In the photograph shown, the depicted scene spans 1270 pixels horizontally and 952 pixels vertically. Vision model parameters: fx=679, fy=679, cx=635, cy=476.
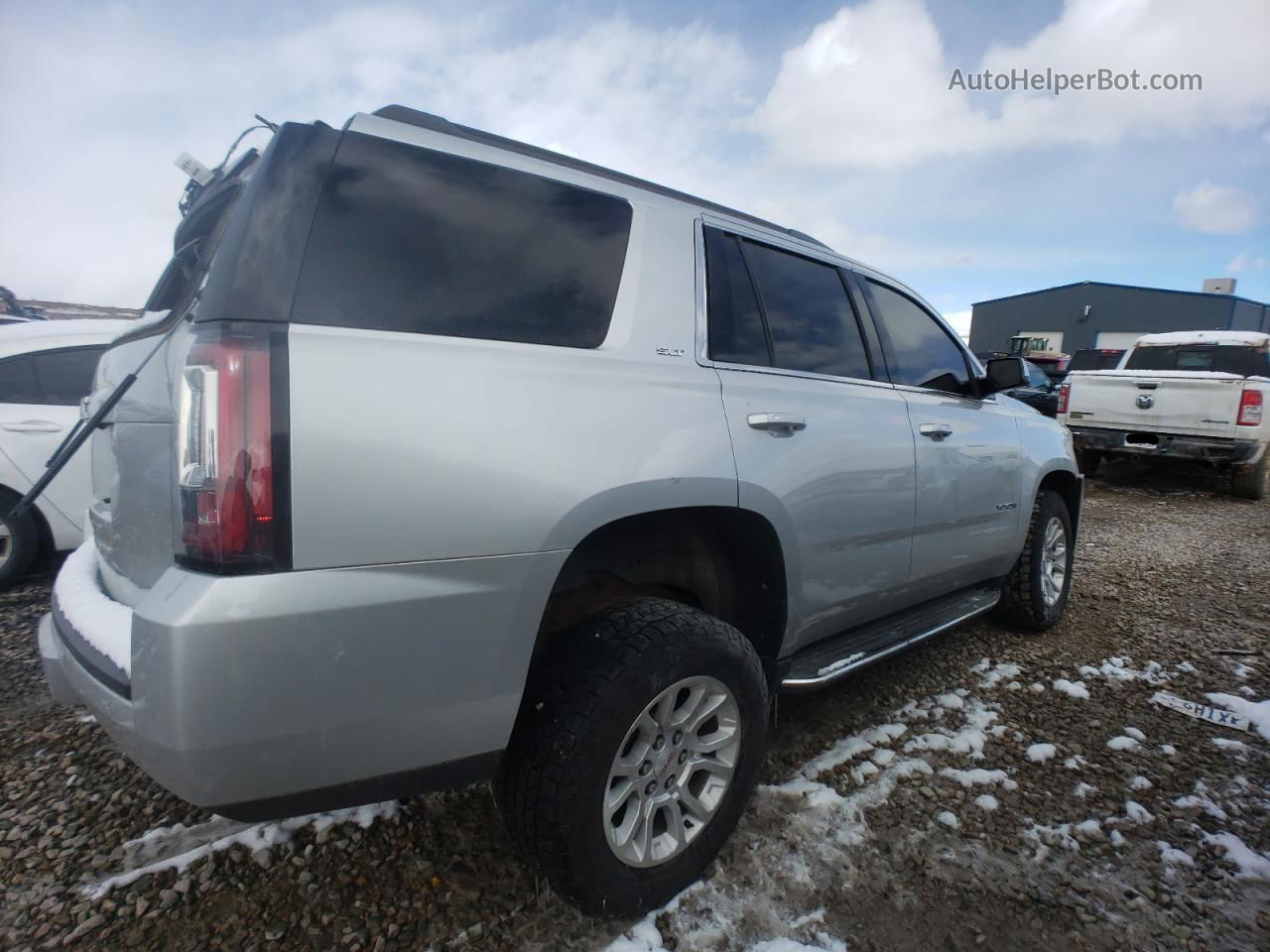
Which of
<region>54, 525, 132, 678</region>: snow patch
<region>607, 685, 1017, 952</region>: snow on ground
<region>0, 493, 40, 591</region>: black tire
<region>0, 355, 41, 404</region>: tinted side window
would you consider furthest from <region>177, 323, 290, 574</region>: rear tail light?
<region>0, 355, 41, 404</region>: tinted side window

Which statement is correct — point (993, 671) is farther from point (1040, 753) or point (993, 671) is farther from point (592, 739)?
point (592, 739)

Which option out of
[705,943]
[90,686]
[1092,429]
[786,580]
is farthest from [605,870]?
[1092,429]

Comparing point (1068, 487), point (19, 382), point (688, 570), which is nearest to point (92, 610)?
point (688, 570)

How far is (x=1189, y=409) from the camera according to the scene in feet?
25.3

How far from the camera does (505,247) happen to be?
5.14ft

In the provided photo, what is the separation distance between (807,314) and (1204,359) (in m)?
9.76

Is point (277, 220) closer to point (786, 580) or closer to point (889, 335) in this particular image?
point (786, 580)

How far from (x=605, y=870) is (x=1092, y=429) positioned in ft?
30.0

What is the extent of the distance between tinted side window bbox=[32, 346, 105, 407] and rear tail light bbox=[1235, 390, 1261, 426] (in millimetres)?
10320

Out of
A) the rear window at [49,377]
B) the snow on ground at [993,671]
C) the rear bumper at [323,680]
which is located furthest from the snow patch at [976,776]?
the rear window at [49,377]

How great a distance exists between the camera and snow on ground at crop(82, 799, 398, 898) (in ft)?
5.94

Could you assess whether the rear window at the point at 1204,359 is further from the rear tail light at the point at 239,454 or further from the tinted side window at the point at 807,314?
the rear tail light at the point at 239,454

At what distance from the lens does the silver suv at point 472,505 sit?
1188mm

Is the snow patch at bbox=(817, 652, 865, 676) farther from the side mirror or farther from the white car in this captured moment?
the white car
